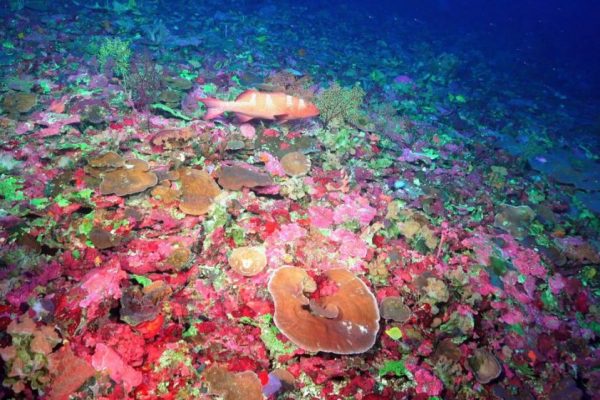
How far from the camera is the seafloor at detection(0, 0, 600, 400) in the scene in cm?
325

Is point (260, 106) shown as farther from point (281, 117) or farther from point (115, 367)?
point (115, 367)

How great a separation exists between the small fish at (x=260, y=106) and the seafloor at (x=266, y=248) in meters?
0.35

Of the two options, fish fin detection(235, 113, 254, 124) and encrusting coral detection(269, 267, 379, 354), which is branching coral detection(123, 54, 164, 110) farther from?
encrusting coral detection(269, 267, 379, 354)

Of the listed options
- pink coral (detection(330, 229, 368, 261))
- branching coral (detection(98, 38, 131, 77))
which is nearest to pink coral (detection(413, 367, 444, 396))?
pink coral (detection(330, 229, 368, 261))

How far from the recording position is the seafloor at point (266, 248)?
10.7ft

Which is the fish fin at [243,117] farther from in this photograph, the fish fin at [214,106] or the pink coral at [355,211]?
the pink coral at [355,211]

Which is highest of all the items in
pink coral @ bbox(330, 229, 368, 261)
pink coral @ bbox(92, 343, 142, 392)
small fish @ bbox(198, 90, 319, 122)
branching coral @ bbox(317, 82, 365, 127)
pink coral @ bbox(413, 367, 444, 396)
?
small fish @ bbox(198, 90, 319, 122)

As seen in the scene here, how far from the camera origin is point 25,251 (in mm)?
3598

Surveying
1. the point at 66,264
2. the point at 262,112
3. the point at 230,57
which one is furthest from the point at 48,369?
the point at 230,57

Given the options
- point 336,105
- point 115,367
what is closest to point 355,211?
point 336,105

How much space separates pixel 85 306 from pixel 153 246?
103 centimetres

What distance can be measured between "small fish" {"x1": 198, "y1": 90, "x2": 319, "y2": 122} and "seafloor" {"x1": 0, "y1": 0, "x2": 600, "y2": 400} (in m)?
0.35

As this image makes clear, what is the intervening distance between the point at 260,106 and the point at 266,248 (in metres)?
3.23

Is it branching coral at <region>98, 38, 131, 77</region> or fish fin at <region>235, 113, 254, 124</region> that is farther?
branching coral at <region>98, 38, 131, 77</region>
